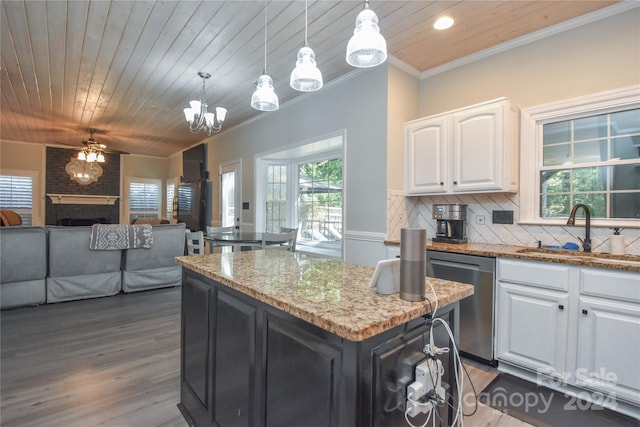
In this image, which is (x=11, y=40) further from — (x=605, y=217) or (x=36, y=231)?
(x=605, y=217)

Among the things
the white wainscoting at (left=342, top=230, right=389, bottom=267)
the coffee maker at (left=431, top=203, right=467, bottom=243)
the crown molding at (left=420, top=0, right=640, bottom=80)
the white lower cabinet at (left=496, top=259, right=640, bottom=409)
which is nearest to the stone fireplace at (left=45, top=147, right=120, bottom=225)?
the white wainscoting at (left=342, top=230, right=389, bottom=267)

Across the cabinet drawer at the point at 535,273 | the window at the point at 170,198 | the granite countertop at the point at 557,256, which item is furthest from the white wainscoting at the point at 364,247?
the window at the point at 170,198

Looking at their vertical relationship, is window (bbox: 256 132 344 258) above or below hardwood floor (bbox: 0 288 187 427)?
above

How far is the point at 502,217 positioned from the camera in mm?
2807

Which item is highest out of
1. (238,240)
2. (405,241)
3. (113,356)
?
(405,241)

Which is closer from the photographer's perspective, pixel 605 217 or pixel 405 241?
pixel 405 241

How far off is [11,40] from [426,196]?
4.20m

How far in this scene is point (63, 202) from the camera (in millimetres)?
7367

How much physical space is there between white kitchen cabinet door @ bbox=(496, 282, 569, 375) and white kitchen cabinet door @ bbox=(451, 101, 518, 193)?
90cm

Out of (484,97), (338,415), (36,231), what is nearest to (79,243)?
(36,231)

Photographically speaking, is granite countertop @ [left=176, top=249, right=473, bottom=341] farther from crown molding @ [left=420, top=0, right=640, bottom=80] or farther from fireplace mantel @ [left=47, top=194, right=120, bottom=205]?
fireplace mantel @ [left=47, top=194, right=120, bottom=205]

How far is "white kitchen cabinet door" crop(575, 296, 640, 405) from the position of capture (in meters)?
1.78

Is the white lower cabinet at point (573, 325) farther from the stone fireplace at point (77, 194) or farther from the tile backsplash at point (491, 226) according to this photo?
the stone fireplace at point (77, 194)

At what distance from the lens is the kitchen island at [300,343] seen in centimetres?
87
